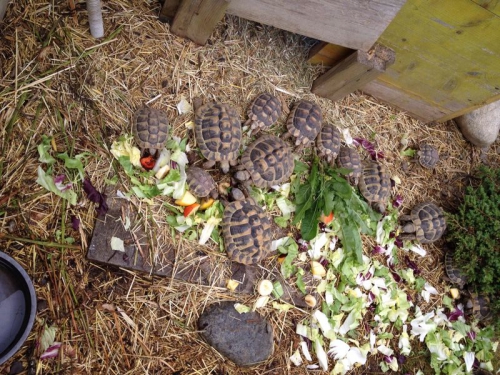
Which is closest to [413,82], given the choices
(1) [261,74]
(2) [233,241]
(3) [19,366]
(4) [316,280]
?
(1) [261,74]

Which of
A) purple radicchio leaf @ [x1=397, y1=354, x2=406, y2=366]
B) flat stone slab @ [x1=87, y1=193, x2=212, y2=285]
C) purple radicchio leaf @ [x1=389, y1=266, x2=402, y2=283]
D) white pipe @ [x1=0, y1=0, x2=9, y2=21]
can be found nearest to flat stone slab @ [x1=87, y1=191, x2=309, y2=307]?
flat stone slab @ [x1=87, y1=193, x2=212, y2=285]

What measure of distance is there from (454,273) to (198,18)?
10.2 ft

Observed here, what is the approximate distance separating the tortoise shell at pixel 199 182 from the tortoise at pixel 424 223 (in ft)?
6.28

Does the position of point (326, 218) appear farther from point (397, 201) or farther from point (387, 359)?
point (387, 359)

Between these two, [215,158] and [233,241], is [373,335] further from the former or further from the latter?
[215,158]

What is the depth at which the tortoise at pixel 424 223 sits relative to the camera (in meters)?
4.09

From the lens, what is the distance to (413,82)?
4086 mm

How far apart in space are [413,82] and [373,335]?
2.21 meters

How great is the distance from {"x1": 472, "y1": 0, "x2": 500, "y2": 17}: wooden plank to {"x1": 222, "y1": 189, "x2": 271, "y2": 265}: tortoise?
2160 millimetres

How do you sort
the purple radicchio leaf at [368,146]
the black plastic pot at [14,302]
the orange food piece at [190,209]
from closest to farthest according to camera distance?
the black plastic pot at [14,302] → the orange food piece at [190,209] → the purple radicchio leaf at [368,146]

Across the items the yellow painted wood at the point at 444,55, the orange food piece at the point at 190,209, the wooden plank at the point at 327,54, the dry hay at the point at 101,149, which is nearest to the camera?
the dry hay at the point at 101,149

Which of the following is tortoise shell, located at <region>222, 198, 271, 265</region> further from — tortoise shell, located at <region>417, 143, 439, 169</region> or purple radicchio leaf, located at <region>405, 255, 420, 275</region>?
tortoise shell, located at <region>417, 143, 439, 169</region>

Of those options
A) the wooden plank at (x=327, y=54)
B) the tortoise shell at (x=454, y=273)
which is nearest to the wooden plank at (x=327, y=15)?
the wooden plank at (x=327, y=54)

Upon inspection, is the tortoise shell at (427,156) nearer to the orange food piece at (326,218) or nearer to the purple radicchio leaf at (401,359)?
the orange food piece at (326,218)
